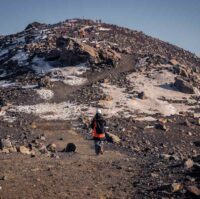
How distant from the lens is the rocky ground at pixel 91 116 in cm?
1083

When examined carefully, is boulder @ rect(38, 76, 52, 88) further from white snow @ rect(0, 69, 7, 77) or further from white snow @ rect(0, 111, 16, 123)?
white snow @ rect(0, 69, 7, 77)

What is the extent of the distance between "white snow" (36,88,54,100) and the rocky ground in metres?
0.07

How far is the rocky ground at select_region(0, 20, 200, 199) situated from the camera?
10.8 meters

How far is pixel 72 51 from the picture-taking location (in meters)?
37.2

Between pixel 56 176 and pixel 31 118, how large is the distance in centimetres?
1545

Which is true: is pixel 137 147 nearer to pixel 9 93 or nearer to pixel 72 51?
pixel 9 93

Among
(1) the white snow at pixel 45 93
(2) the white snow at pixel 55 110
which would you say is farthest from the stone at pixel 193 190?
(1) the white snow at pixel 45 93

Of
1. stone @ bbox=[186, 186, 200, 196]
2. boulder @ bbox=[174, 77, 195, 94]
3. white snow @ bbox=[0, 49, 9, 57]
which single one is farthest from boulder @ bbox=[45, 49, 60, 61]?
stone @ bbox=[186, 186, 200, 196]

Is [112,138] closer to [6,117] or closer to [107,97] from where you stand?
[6,117]

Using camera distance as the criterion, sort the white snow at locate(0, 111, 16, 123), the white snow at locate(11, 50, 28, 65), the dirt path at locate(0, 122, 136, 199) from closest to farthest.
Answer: the dirt path at locate(0, 122, 136, 199) < the white snow at locate(0, 111, 16, 123) < the white snow at locate(11, 50, 28, 65)

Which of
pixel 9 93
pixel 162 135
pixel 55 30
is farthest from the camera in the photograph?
pixel 55 30

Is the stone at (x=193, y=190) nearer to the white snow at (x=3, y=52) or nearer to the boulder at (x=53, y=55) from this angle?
the boulder at (x=53, y=55)

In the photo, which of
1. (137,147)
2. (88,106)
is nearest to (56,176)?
(137,147)

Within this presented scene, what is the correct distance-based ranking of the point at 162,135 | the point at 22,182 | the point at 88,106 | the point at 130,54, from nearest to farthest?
the point at 22,182
the point at 162,135
the point at 88,106
the point at 130,54
